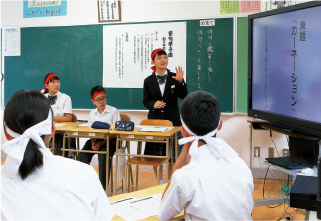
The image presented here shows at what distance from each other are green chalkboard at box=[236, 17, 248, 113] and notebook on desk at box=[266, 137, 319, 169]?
1816mm

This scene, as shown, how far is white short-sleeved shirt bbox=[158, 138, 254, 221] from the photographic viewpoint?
121 centimetres

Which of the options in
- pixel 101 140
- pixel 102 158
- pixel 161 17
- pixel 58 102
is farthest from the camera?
pixel 161 17

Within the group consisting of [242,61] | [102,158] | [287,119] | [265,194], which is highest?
[242,61]

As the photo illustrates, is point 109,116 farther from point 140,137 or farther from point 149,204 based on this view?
point 149,204

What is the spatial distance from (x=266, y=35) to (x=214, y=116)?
1464mm

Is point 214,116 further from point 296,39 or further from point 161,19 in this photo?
point 161,19

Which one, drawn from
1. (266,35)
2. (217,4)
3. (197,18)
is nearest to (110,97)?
(197,18)

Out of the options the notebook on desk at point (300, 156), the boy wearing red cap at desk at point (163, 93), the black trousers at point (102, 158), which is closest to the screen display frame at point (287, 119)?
the notebook on desk at point (300, 156)

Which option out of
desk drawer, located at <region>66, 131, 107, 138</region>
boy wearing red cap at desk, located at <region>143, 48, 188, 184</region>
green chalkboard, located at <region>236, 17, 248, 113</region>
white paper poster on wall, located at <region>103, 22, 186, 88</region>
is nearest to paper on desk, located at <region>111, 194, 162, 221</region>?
desk drawer, located at <region>66, 131, 107, 138</region>

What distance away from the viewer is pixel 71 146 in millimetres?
4035

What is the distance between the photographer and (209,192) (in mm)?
1213

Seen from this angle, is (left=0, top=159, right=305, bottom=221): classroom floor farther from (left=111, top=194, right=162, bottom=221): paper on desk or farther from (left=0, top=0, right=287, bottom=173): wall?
(left=111, top=194, right=162, bottom=221): paper on desk

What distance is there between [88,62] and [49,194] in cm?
403

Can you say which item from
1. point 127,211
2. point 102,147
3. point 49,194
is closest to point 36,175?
A: point 49,194
